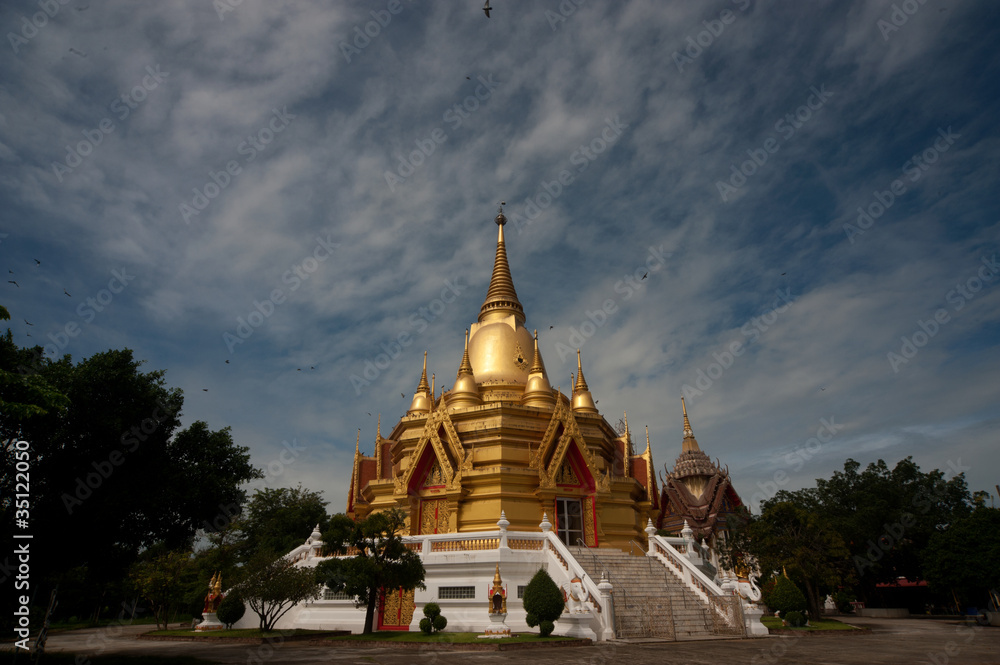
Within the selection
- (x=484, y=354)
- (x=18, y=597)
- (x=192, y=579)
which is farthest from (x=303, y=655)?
(x=192, y=579)

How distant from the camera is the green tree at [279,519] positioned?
36.7 metres

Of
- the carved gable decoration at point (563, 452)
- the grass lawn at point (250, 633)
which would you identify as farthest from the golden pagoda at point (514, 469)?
the grass lawn at point (250, 633)

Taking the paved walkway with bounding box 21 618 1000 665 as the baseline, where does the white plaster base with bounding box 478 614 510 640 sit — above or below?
above

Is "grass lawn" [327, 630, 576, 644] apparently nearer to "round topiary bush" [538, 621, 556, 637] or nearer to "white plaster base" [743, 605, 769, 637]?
"round topiary bush" [538, 621, 556, 637]

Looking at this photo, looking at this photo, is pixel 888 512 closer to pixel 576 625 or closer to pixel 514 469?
pixel 514 469

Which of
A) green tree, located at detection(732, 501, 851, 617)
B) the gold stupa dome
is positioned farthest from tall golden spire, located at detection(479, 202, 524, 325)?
green tree, located at detection(732, 501, 851, 617)

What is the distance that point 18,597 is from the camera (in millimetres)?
12383

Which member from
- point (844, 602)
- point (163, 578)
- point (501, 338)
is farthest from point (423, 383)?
point (844, 602)

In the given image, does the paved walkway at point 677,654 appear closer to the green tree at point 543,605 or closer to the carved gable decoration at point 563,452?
the green tree at point 543,605

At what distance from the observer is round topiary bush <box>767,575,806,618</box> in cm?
2164

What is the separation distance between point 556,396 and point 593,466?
5411 millimetres

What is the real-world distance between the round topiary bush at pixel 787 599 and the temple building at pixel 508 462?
6.19 meters

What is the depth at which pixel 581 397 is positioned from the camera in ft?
108

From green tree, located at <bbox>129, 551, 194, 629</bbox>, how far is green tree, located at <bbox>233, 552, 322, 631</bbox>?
1262 cm
